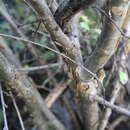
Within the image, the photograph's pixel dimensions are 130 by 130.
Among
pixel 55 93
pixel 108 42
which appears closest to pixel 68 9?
pixel 108 42

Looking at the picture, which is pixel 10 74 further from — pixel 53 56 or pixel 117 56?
pixel 53 56

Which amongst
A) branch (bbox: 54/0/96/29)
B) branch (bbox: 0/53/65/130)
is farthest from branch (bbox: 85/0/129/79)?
branch (bbox: 0/53/65/130)

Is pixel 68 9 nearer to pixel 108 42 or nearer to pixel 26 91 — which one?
pixel 108 42

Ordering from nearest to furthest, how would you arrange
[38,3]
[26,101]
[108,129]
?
1. [38,3]
2. [26,101]
3. [108,129]

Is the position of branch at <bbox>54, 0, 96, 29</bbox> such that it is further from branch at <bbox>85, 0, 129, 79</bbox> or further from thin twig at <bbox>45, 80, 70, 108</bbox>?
thin twig at <bbox>45, 80, 70, 108</bbox>

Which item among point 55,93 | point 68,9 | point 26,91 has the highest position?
point 68,9

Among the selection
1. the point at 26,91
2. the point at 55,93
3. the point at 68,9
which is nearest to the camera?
the point at 68,9

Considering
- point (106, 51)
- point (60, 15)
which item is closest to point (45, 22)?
point (60, 15)

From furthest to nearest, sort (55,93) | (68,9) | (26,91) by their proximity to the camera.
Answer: (55,93) → (26,91) → (68,9)

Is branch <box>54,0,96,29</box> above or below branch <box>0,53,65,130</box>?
above

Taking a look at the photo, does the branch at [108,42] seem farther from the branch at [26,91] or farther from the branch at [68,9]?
the branch at [26,91]

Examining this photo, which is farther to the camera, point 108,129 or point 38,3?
point 108,129
